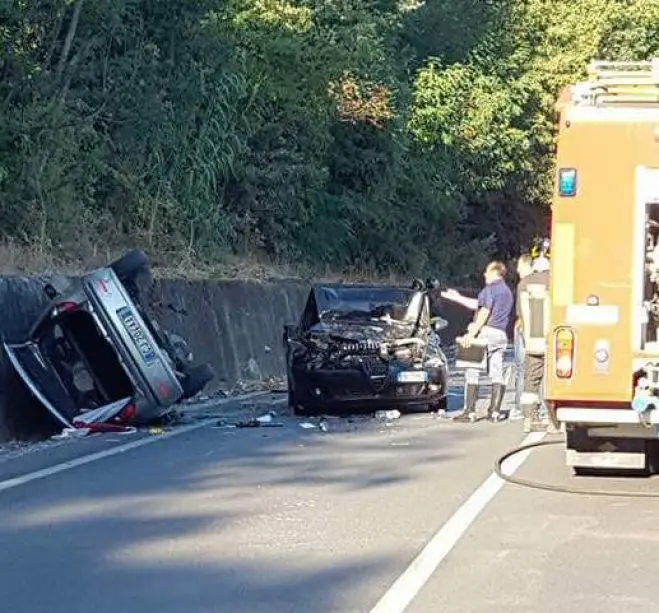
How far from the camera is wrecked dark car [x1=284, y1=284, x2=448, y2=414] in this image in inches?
680

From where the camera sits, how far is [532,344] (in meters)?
15.3

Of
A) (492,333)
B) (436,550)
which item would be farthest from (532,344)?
(436,550)

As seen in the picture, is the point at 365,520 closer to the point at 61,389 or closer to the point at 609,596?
the point at 609,596

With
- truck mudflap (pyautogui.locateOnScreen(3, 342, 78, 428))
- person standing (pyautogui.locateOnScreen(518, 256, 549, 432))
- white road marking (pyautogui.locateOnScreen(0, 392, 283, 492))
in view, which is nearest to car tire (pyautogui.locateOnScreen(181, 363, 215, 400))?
white road marking (pyautogui.locateOnScreen(0, 392, 283, 492))

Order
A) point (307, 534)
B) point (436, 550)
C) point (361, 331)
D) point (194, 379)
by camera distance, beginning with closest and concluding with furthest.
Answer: point (436, 550) → point (307, 534) → point (194, 379) → point (361, 331)

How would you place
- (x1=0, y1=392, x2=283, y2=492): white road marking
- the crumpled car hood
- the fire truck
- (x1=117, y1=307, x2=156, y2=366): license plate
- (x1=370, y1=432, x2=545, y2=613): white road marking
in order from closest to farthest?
(x1=370, y1=432, x2=545, y2=613): white road marking, the fire truck, (x1=0, y1=392, x2=283, y2=492): white road marking, (x1=117, y1=307, x2=156, y2=366): license plate, the crumpled car hood

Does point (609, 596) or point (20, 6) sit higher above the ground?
point (20, 6)

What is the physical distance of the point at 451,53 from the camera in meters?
43.1

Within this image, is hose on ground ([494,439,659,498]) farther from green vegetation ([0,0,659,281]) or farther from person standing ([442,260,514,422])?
green vegetation ([0,0,659,281])

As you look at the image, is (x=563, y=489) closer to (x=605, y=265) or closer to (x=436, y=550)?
(x=605, y=265)

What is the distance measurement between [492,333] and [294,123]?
16.5 metres

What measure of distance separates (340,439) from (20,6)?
410 inches

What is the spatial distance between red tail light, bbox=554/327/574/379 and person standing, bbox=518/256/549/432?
4230mm

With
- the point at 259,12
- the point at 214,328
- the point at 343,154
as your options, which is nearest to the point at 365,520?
the point at 214,328
